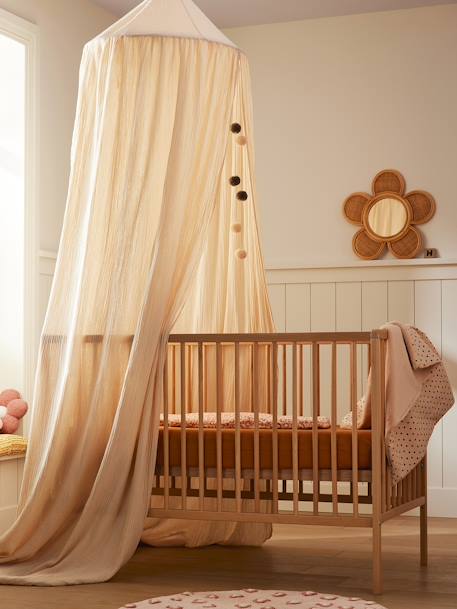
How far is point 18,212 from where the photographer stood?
4.32 metres

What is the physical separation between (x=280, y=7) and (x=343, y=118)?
612 mm

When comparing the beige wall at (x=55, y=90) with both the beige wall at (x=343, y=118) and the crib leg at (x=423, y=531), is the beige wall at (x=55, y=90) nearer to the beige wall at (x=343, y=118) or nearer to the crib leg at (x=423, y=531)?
the beige wall at (x=343, y=118)

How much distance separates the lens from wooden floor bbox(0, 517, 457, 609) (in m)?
2.95

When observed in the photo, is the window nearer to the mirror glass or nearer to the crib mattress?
the crib mattress

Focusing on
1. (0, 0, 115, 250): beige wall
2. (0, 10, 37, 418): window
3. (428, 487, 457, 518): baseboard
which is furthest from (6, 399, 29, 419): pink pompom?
(428, 487, 457, 518): baseboard

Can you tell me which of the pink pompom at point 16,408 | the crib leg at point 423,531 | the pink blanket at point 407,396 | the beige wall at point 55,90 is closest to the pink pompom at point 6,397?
the pink pompom at point 16,408

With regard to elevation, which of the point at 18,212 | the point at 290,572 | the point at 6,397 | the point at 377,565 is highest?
the point at 18,212

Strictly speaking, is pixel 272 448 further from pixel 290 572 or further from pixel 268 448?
pixel 290 572

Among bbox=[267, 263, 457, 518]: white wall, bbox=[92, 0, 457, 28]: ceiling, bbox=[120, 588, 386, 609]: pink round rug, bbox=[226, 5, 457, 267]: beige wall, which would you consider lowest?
bbox=[120, 588, 386, 609]: pink round rug

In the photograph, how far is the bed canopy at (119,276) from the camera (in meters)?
3.22

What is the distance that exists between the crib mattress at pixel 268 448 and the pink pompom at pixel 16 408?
96cm

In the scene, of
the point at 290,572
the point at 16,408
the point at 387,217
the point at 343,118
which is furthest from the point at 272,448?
the point at 343,118

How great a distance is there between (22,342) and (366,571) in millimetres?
1771

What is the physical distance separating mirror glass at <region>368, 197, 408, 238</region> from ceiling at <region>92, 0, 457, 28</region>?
924mm
